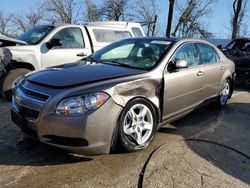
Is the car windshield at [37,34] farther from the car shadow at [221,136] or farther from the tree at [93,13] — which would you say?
the tree at [93,13]

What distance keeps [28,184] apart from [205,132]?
113 inches

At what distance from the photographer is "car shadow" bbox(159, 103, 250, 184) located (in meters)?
3.69

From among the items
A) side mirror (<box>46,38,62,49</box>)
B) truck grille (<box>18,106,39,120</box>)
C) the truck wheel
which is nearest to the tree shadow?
truck grille (<box>18,106,39,120</box>)

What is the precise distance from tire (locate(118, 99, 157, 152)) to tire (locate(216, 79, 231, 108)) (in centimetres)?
260

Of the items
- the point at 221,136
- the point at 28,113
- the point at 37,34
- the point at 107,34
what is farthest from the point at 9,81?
the point at 221,136

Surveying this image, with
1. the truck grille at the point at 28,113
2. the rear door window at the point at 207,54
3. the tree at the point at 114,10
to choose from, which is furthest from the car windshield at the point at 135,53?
the tree at the point at 114,10

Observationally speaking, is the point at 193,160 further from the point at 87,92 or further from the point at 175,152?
the point at 87,92

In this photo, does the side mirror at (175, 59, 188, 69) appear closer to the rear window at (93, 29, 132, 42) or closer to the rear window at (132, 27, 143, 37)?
the rear window at (93, 29, 132, 42)

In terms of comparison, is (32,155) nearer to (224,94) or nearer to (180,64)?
(180,64)

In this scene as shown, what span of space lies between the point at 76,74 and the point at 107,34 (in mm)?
4445

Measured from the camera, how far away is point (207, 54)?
553cm

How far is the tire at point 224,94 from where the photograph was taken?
6.09 meters

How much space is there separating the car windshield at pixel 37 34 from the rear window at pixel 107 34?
1191 mm

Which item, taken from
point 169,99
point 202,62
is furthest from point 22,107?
point 202,62
